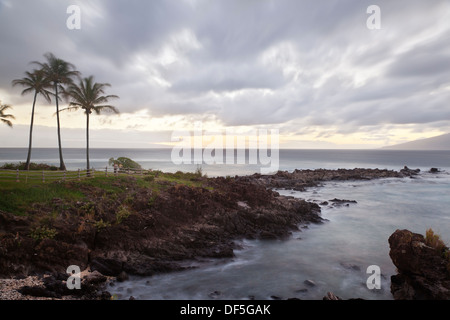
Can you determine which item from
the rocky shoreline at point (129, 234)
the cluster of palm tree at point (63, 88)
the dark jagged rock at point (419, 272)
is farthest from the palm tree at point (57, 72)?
the dark jagged rock at point (419, 272)

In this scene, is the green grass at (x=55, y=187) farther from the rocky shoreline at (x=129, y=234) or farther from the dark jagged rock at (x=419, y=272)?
the dark jagged rock at (x=419, y=272)

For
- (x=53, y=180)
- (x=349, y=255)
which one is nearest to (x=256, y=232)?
(x=349, y=255)

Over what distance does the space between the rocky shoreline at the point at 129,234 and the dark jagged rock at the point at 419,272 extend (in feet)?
29.7

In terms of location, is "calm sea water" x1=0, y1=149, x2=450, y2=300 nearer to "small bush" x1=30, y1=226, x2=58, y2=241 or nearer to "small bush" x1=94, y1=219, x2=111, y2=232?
"small bush" x1=94, y1=219, x2=111, y2=232

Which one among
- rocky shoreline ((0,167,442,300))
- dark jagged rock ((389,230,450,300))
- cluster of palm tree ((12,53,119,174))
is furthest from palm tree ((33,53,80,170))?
dark jagged rock ((389,230,450,300))

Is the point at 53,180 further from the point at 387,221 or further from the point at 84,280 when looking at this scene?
the point at 387,221

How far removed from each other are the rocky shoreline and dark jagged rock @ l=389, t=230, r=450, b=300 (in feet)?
29.7

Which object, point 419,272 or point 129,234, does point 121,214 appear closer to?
point 129,234

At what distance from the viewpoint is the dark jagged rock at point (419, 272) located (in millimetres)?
11109

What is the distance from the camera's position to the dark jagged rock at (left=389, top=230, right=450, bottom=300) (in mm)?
11109

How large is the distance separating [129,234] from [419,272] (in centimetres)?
1585

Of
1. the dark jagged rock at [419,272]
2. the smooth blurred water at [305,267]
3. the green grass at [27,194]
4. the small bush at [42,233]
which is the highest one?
the green grass at [27,194]
